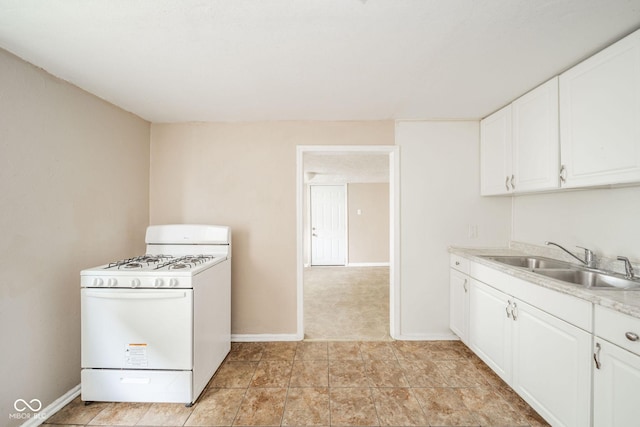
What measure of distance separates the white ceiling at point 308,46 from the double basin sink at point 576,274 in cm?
138

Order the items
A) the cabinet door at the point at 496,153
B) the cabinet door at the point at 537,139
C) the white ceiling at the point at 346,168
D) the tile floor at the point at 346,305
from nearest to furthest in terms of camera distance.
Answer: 1. the cabinet door at the point at 537,139
2. the cabinet door at the point at 496,153
3. the tile floor at the point at 346,305
4. the white ceiling at the point at 346,168

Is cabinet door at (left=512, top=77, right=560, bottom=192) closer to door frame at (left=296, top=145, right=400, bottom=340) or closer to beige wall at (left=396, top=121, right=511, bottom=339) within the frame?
beige wall at (left=396, top=121, right=511, bottom=339)

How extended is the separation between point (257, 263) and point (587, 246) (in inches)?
110

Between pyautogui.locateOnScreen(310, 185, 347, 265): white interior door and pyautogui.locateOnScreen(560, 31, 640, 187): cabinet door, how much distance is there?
5.02 metres

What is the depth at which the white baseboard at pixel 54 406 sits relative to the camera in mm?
1577

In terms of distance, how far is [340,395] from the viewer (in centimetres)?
186

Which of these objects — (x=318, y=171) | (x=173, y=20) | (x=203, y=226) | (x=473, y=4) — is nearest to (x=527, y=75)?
(x=473, y=4)

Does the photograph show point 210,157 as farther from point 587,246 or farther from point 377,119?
point 587,246

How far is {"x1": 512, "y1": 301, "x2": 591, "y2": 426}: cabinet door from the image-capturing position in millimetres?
1309

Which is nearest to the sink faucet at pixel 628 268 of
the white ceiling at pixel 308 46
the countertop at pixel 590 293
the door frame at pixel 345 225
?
the countertop at pixel 590 293

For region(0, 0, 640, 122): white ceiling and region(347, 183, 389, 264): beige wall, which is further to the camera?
region(347, 183, 389, 264): beige wall

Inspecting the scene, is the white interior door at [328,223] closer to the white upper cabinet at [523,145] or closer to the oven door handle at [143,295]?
the white upper cabinet at [523,145]

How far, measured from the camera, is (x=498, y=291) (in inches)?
76.5

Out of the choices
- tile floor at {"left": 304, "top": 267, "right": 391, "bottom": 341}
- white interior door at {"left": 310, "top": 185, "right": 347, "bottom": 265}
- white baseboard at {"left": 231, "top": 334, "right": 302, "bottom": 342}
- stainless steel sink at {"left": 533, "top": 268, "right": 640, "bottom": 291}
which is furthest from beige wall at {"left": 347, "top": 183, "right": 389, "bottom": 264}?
stainless steel sink at {"left": 533, "top": 268, "right": 640, "bottom": 291}
